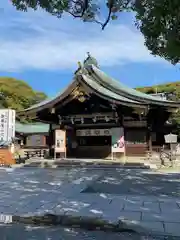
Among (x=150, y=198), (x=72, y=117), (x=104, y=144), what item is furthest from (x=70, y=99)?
(x=150, y=198)

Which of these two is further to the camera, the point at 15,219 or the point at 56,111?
the point at 56,111

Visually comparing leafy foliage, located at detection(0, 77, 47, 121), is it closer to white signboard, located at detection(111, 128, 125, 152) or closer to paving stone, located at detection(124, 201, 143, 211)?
white signboard, located at detection(111, 128, 125, 152)

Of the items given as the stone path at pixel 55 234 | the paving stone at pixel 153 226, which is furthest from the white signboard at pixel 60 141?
the paving stone at pixel 153 226

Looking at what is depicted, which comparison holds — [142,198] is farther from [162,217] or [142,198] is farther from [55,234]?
[55,234]

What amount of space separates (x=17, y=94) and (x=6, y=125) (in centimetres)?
3810

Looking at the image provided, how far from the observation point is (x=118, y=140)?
692 inches

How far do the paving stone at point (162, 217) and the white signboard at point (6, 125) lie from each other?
11.9 meters

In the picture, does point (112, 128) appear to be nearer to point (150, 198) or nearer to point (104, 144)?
point (104, 144)

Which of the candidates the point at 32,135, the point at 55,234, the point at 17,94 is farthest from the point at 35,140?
the point at 55,234

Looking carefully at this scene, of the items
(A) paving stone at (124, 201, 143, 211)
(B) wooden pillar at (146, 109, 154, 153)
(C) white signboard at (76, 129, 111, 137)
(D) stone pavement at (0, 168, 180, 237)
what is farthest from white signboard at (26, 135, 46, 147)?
(A) paving stone at (124, 201, 143, 211)

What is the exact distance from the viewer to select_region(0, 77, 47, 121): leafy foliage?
50.1 meters

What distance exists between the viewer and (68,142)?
20641 millimetres

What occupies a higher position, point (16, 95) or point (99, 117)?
point (16, 95)

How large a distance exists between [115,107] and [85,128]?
315 cm
